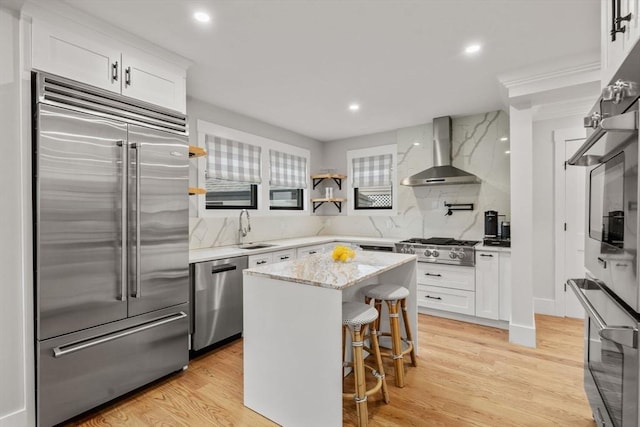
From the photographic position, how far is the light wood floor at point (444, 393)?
77.5 inches

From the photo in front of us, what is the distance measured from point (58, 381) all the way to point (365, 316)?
1.88 meters

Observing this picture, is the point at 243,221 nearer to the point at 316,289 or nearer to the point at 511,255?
the point at 316,289

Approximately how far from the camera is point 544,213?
150 inches

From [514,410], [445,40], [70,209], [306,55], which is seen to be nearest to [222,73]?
[306,55]

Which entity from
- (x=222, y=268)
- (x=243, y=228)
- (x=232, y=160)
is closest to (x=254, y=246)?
(x=243, y=228)

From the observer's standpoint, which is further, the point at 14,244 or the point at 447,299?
the point at 447,299

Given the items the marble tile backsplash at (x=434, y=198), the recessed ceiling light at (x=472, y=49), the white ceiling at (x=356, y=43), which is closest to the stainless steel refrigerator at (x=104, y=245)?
the white ceiling at (x=356, y=43)

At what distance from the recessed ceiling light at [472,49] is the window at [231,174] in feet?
9.07

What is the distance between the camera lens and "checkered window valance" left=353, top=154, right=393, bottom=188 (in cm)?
501

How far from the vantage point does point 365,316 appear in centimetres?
192

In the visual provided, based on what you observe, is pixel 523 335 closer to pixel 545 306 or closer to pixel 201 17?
pixel 545 306

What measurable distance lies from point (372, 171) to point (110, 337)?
4.08 metres

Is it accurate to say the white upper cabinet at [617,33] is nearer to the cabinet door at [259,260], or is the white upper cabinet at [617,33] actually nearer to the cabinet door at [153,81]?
the cabinet door at [153,81]

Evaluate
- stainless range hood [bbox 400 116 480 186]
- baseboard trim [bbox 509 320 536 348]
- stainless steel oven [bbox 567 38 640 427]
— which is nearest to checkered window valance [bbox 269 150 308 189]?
stainless range hood [bbox 400 116 480 186]
